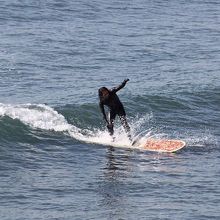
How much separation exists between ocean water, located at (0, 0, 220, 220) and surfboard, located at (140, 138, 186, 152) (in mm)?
299

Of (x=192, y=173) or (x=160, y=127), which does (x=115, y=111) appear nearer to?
(x=160, y=127)

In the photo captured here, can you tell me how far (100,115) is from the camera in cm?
2806

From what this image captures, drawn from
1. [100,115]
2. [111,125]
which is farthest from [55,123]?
[111,125]

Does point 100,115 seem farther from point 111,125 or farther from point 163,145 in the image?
point 163,145

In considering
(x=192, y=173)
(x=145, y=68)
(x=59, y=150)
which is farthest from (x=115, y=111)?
(x=145, y=68)

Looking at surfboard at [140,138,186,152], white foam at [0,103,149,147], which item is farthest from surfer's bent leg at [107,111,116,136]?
surfboard at [140,138,186,152]

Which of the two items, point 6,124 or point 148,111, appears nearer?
point 6,124

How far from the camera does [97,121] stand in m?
27.4

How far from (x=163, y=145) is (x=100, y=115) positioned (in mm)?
4806

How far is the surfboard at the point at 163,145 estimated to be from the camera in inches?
922

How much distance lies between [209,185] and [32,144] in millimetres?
6539

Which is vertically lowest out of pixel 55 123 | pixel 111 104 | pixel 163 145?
pixel 163 145

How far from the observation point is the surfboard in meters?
23.4

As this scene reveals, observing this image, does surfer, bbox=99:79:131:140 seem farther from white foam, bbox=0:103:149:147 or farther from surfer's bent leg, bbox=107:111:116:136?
white foam, bbox=0:103:149:147
